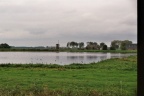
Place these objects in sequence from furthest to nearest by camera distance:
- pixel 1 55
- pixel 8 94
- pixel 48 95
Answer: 1. pixel 1 55
2. pixel 48 95
3. pixel 8 94

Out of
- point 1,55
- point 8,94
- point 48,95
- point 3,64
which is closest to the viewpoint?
point 8,94

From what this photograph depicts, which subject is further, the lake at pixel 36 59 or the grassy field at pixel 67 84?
the lake at pixel 36 59

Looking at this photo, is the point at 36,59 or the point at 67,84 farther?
the point at 36,59

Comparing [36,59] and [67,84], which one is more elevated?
[36,59]

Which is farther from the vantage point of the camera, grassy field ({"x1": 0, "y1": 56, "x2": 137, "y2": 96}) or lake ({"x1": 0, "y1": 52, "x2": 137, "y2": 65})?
lake ({"x1": 0, "y1": 52, "x2": 137, "y2": 65})

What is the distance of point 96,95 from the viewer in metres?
4.93
